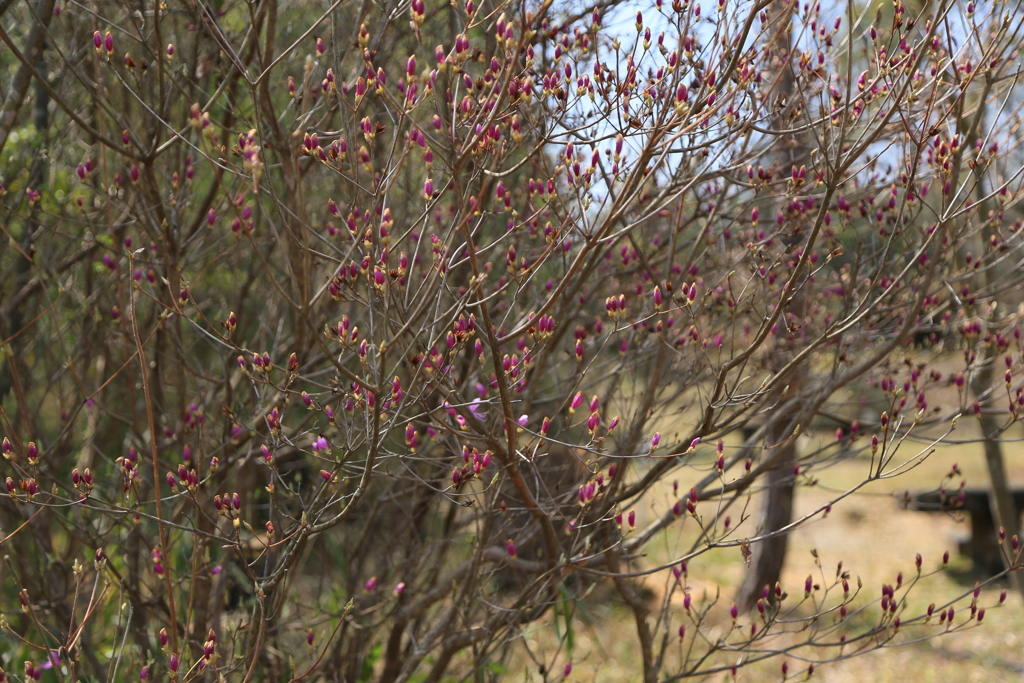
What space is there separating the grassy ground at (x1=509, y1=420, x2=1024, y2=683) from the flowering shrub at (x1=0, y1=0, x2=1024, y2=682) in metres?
0.73

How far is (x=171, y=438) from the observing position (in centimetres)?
354

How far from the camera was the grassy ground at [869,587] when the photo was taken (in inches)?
242

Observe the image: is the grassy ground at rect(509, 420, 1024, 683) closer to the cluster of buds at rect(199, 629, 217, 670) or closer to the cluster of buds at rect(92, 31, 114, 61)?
the cluster of buds at rect(199, 629, 217, 670)

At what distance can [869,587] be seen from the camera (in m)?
7.83

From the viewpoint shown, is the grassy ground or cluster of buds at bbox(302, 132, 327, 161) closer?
cluster of buds at bbox(302, 132, 327, 161)

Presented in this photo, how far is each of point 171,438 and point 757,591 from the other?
5.70 metres

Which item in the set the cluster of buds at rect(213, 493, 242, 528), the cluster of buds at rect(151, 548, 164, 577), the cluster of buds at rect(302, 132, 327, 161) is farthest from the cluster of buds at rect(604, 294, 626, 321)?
the cluster of buds at rect(151, 548, 164, 577)

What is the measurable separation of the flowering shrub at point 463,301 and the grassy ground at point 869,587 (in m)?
0.73

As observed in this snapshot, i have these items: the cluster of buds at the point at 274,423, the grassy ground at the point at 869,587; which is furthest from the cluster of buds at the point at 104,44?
the grassy ground at the point at 869,587

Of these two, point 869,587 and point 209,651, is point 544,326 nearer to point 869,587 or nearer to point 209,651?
point 209,651

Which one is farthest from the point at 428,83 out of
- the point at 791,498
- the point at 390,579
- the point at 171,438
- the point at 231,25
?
the point at 791,498

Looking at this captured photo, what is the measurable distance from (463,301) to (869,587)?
7.34m

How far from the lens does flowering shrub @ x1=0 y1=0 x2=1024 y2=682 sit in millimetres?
2250

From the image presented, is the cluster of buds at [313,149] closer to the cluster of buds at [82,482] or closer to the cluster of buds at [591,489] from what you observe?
the cluster of buds at [82,482]
